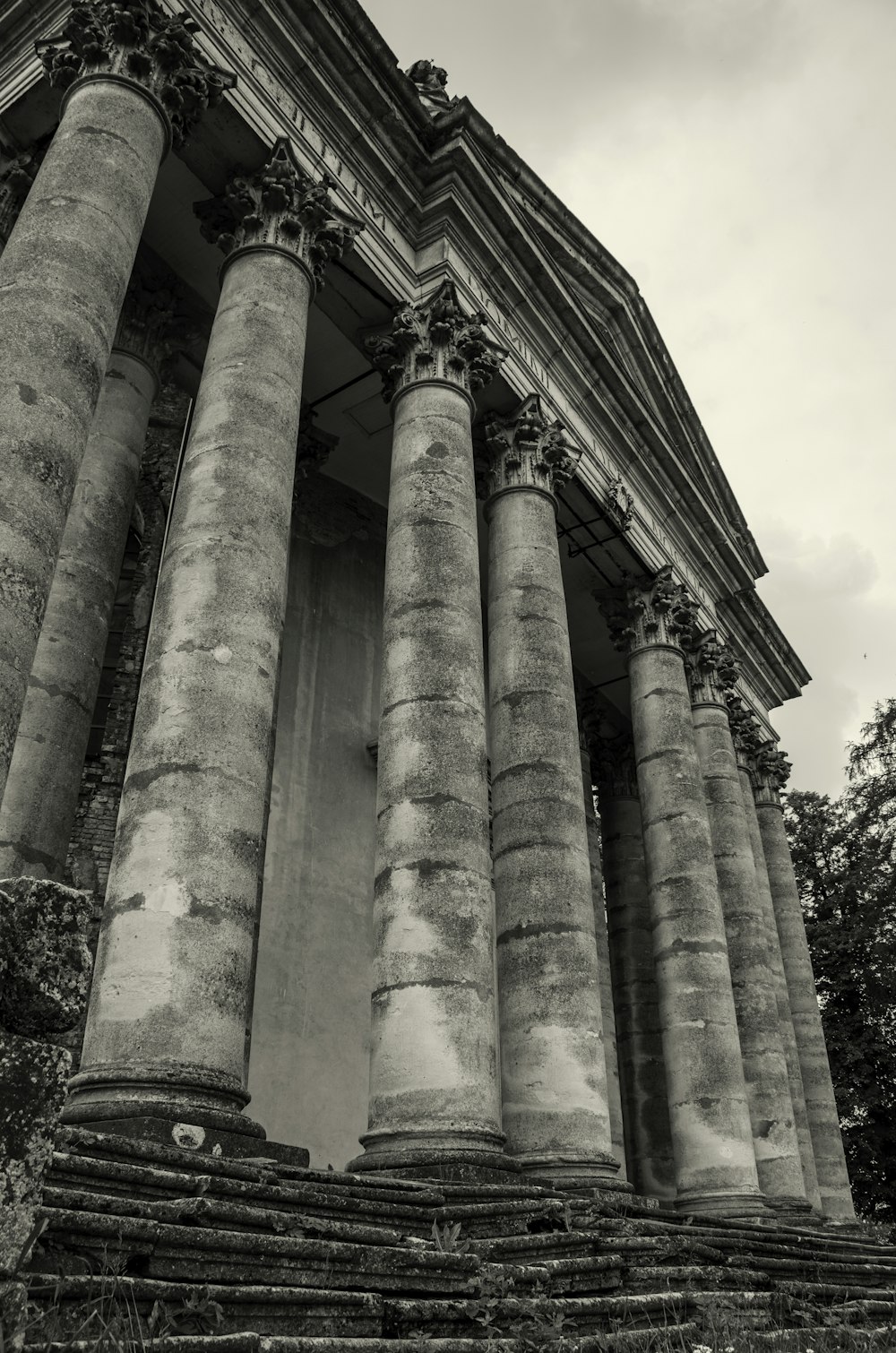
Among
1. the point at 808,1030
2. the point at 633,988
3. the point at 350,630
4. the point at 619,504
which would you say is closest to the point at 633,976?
the point at 633,988

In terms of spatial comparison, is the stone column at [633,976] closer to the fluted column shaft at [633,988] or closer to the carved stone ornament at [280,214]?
the fluted column shaft at [633,988]

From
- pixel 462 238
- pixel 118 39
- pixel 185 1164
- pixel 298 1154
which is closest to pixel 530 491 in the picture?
pixel 462 238

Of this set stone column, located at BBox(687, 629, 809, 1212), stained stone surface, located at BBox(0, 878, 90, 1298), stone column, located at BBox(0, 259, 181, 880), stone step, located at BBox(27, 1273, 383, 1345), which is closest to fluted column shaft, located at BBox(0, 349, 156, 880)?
stone column, located at BBox(0, 259, 181, 880)

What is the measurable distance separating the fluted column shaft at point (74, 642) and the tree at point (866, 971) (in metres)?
26.7

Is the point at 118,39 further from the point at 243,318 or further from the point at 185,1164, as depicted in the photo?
the point at 185,1164

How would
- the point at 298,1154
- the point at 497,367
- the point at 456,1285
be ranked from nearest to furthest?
the point at 456,1285, the point at 298,1154, the point at 497,367

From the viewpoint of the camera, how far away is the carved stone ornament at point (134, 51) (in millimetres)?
9406

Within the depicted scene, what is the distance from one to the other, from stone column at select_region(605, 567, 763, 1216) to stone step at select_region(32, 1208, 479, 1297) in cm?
1114

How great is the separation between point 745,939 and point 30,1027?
1762 centimetres

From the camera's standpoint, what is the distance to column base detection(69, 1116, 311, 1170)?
243 inches

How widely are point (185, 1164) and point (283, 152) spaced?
33.9 feet

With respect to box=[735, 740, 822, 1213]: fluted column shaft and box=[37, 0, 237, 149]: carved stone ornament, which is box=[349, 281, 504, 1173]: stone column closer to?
box=[37, 0, 237, 149]: carved stone ornament

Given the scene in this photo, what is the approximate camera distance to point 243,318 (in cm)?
1013

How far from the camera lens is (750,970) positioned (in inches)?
719
